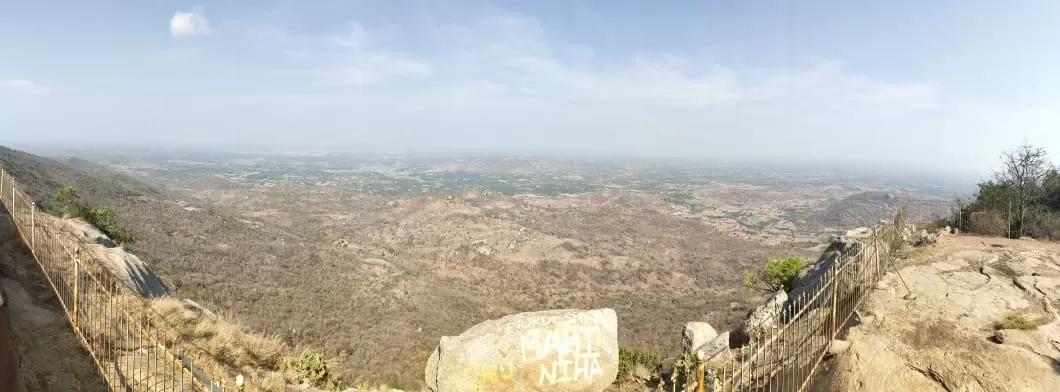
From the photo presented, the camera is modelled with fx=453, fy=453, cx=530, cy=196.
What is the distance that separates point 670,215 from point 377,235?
55.3m

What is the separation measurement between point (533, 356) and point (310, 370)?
5.58 m

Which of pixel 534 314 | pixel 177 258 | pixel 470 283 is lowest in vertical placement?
pixel 470 283

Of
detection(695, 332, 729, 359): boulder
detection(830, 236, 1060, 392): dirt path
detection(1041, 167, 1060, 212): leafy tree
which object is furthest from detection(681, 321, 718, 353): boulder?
detection(1041, 167, 1060, 212): leafy tree

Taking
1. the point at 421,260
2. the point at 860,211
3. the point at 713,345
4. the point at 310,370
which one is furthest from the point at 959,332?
the point at 860,211

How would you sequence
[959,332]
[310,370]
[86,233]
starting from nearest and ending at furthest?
1. [959,332]
2. [310,370]
3. [86,233]

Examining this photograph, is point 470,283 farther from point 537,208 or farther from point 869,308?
point 537,208

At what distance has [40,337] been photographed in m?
7.38

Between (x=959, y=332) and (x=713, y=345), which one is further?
(x=713, y=345)

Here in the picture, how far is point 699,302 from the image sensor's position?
3416cm

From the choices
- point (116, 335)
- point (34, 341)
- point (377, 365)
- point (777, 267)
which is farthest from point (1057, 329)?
point (377, 365)

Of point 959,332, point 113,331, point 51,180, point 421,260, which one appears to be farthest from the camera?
point 421,260

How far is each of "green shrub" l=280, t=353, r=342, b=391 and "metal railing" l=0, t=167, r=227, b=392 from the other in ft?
7.97

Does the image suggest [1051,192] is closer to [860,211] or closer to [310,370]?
[310,370]

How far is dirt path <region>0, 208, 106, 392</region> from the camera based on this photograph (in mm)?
6187
